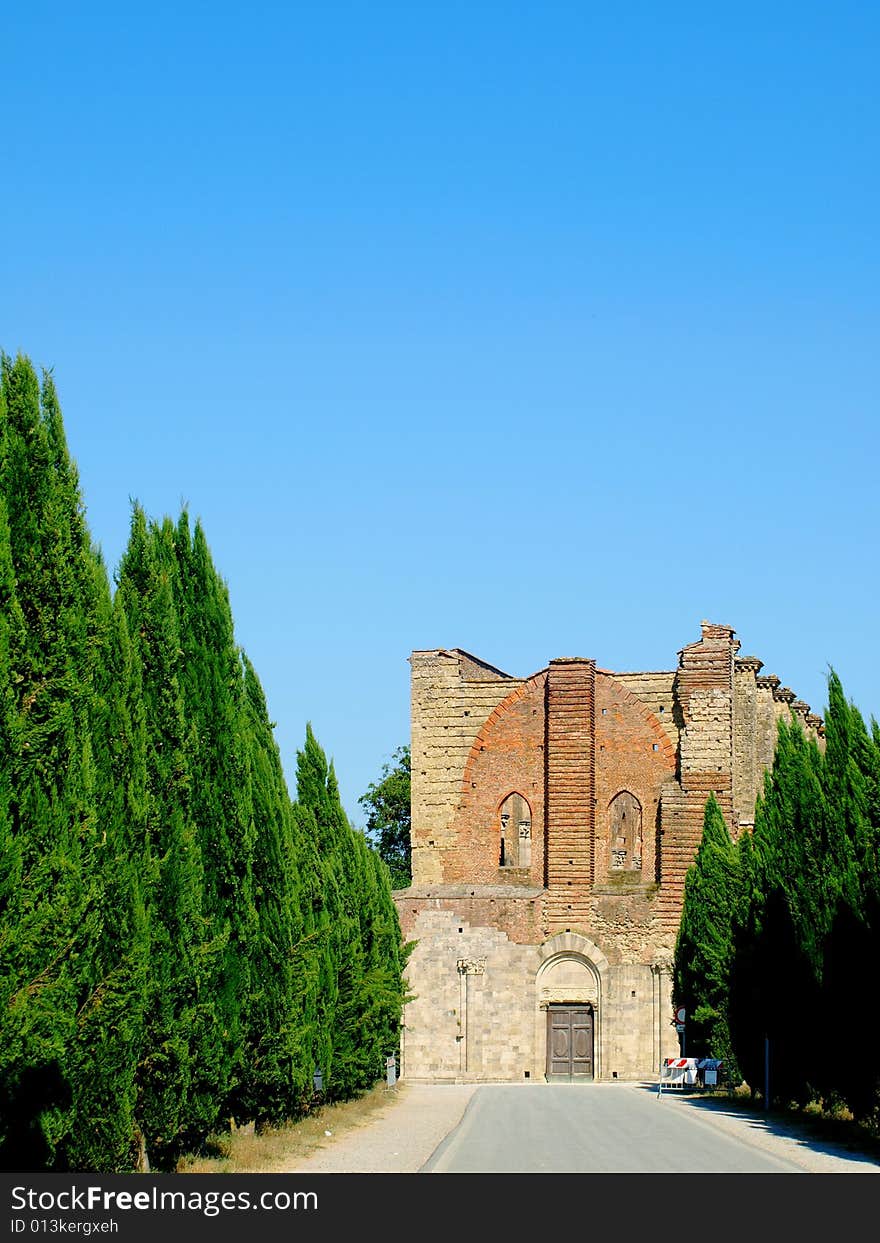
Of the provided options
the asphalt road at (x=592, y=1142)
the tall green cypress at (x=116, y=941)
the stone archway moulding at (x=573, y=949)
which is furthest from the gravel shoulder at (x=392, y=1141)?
the stone archway moulding at (x=573, y=949)

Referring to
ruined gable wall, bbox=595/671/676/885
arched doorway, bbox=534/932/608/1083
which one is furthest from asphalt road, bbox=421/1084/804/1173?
ruined gable wall, bbox=595/671/676/885

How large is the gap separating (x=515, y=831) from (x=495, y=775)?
5.85 feet

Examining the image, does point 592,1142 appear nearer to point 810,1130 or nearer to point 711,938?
point 810,1130

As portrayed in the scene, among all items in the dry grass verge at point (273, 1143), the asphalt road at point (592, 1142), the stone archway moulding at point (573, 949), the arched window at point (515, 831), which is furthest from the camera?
the arched window at point (515, 831)

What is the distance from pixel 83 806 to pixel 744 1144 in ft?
40.8

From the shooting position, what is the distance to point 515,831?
166 ft

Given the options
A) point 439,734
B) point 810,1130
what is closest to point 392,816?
point 439,734

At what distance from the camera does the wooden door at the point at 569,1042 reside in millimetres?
46719

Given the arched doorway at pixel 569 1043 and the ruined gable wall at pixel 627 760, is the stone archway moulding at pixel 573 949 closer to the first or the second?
the arched doorway at pixel 569 1043

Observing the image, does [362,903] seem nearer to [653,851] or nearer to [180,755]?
[180,755]

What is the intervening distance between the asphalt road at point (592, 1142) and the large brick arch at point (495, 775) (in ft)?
54.6

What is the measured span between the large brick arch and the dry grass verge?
75.9ft

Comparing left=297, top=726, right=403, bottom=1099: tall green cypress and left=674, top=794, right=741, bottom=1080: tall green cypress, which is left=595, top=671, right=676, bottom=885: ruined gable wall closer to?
left=674, top=794, right=741, bottom=1080: tall green cypress

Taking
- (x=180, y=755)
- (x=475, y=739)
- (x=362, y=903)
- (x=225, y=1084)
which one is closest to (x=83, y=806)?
(x=180, y=755)
